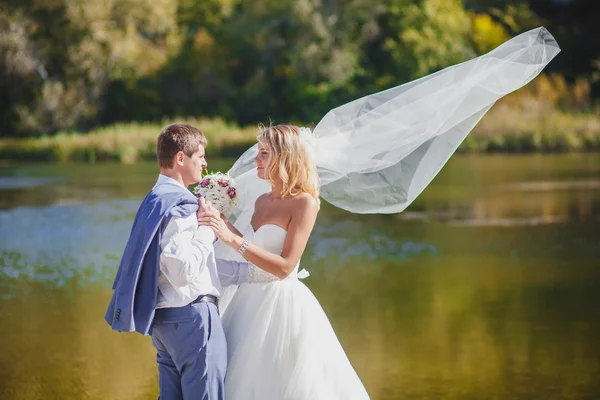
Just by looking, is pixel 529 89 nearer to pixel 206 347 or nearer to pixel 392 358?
pixel 392 358

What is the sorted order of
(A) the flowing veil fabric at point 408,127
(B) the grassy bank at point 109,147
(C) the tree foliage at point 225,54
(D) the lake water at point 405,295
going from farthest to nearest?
(C) the tree foliage at point 225,54
(B) the grassy bank at point 109,147
(D) the lake water at point 405,295
(A) the flowing veil fabric at point 408,127

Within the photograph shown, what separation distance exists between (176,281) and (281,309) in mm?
683

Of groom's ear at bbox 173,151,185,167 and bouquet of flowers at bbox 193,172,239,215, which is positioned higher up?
groom's ear at bbox 173,151,185,167

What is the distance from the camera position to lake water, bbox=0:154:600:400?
5.98 metres

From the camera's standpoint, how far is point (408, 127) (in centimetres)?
485

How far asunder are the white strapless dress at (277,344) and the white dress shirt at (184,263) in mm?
363

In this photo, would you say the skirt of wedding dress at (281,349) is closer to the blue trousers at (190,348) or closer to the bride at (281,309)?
the bride at (281,309)

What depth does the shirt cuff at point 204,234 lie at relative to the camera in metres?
3.65

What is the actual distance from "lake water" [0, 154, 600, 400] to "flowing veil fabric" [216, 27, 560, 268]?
1314 millimetres

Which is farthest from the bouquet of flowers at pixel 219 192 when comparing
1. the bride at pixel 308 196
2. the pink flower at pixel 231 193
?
the bride at pixel 308 196

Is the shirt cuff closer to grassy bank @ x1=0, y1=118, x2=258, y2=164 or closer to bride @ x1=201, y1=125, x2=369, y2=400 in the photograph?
bride @ x1=201, y1=125, x2=369, y2=400

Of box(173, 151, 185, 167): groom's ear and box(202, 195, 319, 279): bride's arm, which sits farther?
box(202, 195, 319, 279): bride's arm

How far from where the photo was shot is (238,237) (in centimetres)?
380

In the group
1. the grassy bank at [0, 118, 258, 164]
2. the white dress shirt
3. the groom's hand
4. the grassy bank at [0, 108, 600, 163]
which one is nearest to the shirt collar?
the white dress shirt
